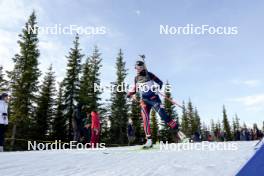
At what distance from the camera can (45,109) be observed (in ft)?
117

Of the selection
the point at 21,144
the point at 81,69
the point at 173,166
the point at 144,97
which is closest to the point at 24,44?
the point at 81,69

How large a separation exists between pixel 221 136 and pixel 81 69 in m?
19.4

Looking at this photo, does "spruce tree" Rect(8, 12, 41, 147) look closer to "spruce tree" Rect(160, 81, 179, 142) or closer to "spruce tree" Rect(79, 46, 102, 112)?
"spruce tree" Rect(79, 46, 102, 112)

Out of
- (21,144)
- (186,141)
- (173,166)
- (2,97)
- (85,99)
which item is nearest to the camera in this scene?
(173,166)

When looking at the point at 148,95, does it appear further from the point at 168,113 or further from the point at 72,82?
the point at 168,113

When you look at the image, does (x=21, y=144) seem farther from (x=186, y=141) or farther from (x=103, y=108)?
(x=186, y=141)

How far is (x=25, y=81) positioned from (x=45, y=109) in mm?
6187

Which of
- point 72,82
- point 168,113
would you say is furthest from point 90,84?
point 168,113

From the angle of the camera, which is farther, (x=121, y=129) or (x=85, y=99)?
(x=121, y=129)

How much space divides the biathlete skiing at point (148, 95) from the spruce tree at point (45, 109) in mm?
27335

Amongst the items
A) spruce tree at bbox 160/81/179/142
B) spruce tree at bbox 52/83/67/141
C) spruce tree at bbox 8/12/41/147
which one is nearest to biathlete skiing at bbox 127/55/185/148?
spruce tree at bbox 8/12/41/147

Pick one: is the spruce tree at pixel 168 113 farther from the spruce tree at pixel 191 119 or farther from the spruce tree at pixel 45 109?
the spruce tree at pixel 45 109

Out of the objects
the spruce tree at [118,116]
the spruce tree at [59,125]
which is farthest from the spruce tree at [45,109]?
the spruce tree at [118,116]

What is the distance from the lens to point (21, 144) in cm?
2894
